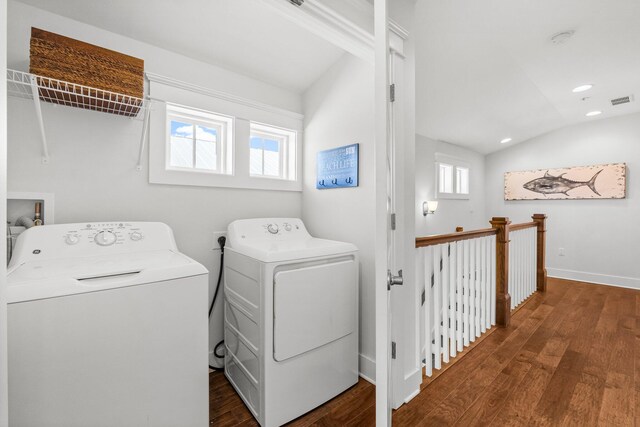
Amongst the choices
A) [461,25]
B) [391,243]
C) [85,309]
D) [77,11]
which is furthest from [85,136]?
[461,25]

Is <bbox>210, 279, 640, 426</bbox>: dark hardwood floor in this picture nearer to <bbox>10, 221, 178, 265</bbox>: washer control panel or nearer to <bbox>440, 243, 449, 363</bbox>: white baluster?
<bbox>440, 243, 449, 363</bbox>: white baluster

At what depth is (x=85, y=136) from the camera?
1.58 m

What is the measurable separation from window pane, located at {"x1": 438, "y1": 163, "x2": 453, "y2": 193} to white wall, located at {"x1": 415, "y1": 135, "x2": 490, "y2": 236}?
0.19 metres

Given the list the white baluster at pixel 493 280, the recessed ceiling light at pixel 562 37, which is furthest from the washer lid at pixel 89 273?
the recessed ceiling light at pixel 562 37

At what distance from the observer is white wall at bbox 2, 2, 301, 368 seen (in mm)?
1407

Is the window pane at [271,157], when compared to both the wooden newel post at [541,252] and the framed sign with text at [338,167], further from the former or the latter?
the wooden newel post at [541,252]

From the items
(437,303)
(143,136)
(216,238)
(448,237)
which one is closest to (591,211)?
(448,237)

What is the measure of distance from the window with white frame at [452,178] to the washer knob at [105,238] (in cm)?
414

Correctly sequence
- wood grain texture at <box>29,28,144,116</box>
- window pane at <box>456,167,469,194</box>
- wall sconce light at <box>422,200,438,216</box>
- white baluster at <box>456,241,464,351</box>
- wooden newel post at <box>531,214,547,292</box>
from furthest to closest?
1. window pane at <box>456,167,469,194</box>
2. wall sconce light at <box>422,200,438,216</box>
3. wooden newel post at <box>531,214,547,292</box>
4. white baluster at <box>456,241,464,351</box>
5. wood grain texture at <box>29,28,144,116</box>

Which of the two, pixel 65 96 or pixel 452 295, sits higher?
pixel 65 96

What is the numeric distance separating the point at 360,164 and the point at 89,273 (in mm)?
1605

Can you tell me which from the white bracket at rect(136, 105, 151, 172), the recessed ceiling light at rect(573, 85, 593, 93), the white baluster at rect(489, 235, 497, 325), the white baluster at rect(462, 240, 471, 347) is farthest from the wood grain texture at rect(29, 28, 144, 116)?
the recessed ceiling light at rect(573, 85, 593, 93)

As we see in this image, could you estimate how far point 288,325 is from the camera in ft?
4.91

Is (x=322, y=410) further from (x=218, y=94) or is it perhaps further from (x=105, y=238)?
(x=218, y=94)
